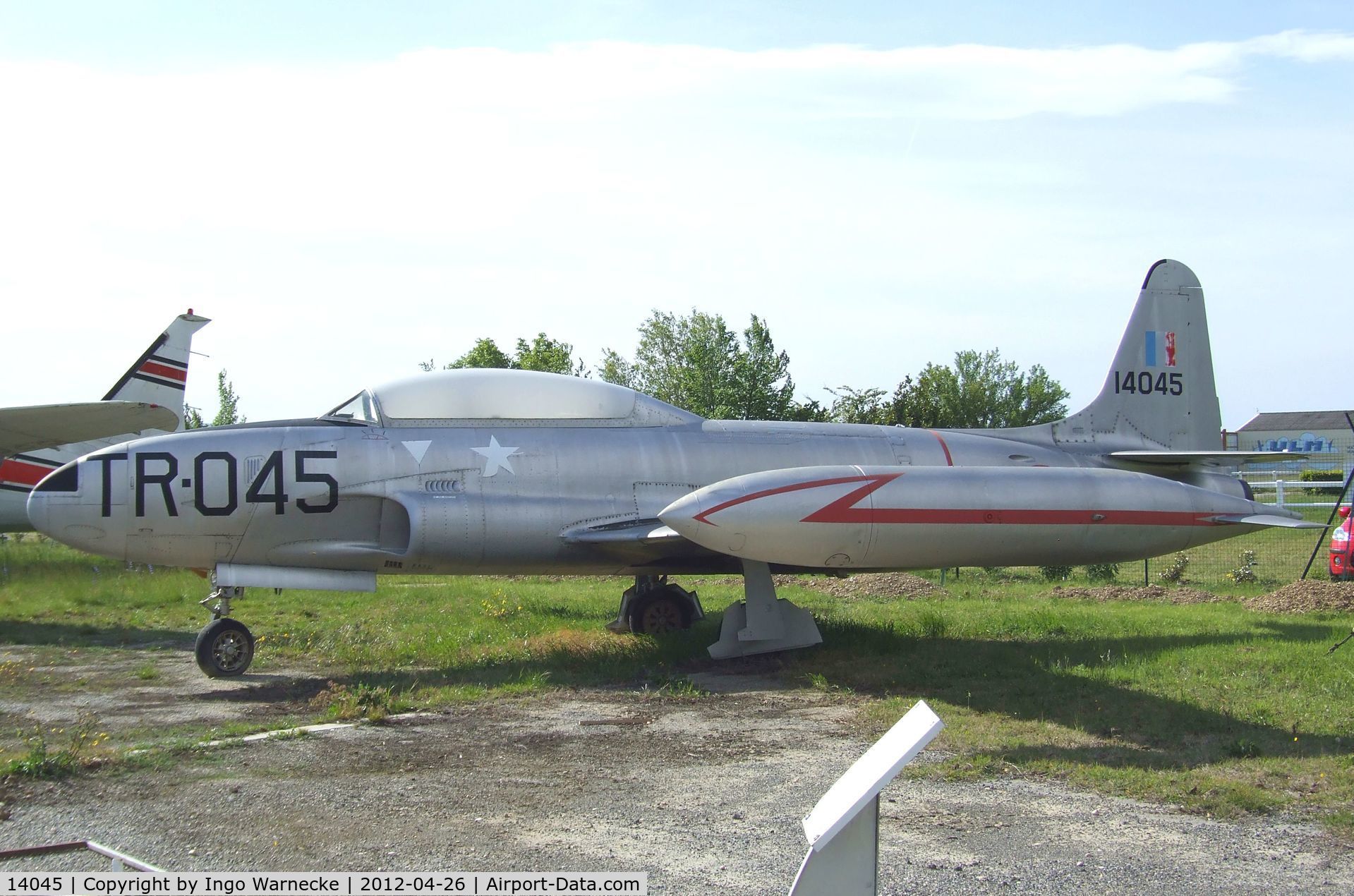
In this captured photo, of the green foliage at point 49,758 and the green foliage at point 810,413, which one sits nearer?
the green foliage at point 49,758

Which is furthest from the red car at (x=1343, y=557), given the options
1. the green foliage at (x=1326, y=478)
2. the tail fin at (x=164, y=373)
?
the tail fin at (x=164, y=373)

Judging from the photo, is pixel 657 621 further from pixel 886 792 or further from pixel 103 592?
pixel 103 592

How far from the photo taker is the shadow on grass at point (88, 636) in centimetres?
1281

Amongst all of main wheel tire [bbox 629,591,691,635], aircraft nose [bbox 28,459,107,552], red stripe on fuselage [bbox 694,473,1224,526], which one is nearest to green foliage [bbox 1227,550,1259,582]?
red stripe on fuselage [bbox 694,473,1224,526]

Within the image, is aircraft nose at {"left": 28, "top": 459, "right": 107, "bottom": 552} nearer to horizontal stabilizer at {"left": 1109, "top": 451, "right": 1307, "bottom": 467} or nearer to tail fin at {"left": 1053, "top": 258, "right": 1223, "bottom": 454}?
tail fin at {"left": 1053, "top": 258, "right": 1223, "bottom": 454}

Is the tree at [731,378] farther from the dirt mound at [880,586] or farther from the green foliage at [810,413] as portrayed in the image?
the dirt mound at [880,586]

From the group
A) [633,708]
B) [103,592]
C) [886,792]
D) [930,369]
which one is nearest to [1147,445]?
[633,708]

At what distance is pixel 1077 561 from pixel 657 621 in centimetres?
471

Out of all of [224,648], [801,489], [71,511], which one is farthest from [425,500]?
[801,489]

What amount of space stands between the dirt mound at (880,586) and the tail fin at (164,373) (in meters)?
11.4

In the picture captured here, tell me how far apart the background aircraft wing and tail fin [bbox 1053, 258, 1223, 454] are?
11850mm

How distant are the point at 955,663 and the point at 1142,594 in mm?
6360

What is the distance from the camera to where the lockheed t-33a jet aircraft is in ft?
30.8

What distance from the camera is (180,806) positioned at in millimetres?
5801
